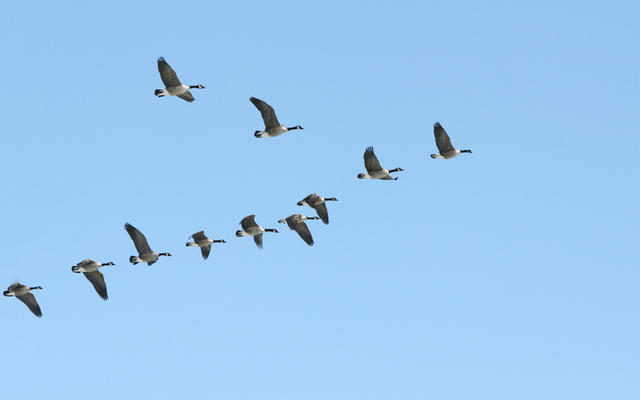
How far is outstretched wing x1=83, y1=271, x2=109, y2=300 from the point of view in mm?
57281

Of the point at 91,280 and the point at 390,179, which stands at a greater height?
the point at 390,179

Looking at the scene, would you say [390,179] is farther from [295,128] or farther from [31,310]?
[31,310]

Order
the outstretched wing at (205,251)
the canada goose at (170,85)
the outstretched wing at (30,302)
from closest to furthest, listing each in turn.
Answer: the canada goose at (170,85) < the outstretched wing at (30,302) < the outstretched wing at (205,251)

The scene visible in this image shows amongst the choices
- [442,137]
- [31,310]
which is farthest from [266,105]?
[31,310]

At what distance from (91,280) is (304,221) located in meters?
9.35

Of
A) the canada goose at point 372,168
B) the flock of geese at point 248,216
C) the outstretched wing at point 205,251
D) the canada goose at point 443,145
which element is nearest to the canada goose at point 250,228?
the flock of geese at point 248,216

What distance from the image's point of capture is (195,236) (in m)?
59.5

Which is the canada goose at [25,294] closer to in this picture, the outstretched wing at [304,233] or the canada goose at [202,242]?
the canada goose at [202,242]

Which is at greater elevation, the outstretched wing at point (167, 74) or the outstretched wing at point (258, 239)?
the outstretched wing at point (167, 74)

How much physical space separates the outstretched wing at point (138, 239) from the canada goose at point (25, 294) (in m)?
4.74

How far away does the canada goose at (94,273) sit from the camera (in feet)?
185

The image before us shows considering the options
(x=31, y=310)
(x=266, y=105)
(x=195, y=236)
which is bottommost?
(x=31, y=310)

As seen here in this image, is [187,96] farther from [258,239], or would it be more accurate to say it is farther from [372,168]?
[372,168]

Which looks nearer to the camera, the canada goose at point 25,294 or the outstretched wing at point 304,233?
the canada goose at point 25,294
